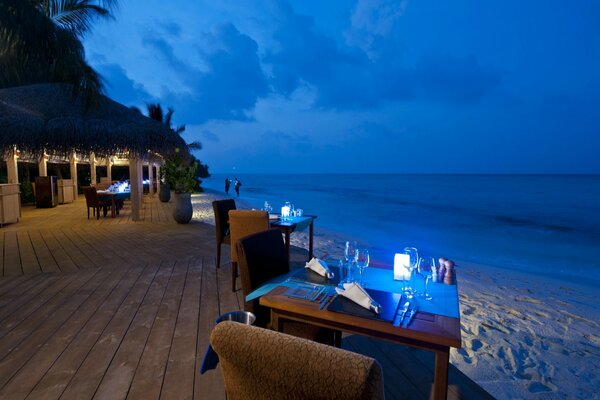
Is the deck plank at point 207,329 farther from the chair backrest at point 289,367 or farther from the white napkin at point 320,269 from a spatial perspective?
the chair backrest at point 289,367

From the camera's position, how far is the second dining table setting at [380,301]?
1.19 m

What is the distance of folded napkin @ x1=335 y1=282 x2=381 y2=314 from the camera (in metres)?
1.31

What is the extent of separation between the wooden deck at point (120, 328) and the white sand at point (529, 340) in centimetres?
47

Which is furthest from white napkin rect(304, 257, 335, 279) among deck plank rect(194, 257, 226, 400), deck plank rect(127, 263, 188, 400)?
deck plank rect(127, 263, 188, 400)

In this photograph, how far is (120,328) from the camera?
2467 millimetres

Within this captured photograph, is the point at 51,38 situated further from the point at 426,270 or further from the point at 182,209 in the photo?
the point at 426,270

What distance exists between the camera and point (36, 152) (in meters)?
5.99

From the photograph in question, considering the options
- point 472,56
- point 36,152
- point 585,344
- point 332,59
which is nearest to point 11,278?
point 36,152

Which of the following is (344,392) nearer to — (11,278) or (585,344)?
(585,344)

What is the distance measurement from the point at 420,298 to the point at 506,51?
58631 mm

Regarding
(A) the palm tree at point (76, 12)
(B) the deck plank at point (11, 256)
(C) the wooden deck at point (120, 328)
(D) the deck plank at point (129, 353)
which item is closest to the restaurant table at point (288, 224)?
(C) the wooden deck at point (120, 328)

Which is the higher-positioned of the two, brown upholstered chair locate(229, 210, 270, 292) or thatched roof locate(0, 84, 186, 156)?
thatched roof locate(0, 84, 186, 156)

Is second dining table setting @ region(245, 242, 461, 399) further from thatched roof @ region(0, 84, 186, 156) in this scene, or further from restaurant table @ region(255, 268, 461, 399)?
thatched roof @ region(0, 84, 186, 156)

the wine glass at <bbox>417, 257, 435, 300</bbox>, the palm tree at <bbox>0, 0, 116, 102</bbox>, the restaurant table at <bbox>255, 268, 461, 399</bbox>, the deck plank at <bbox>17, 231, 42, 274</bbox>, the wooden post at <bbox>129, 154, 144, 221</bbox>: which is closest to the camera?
the restaurant table at <bbox>255, 268, 461, 399</bbox>
